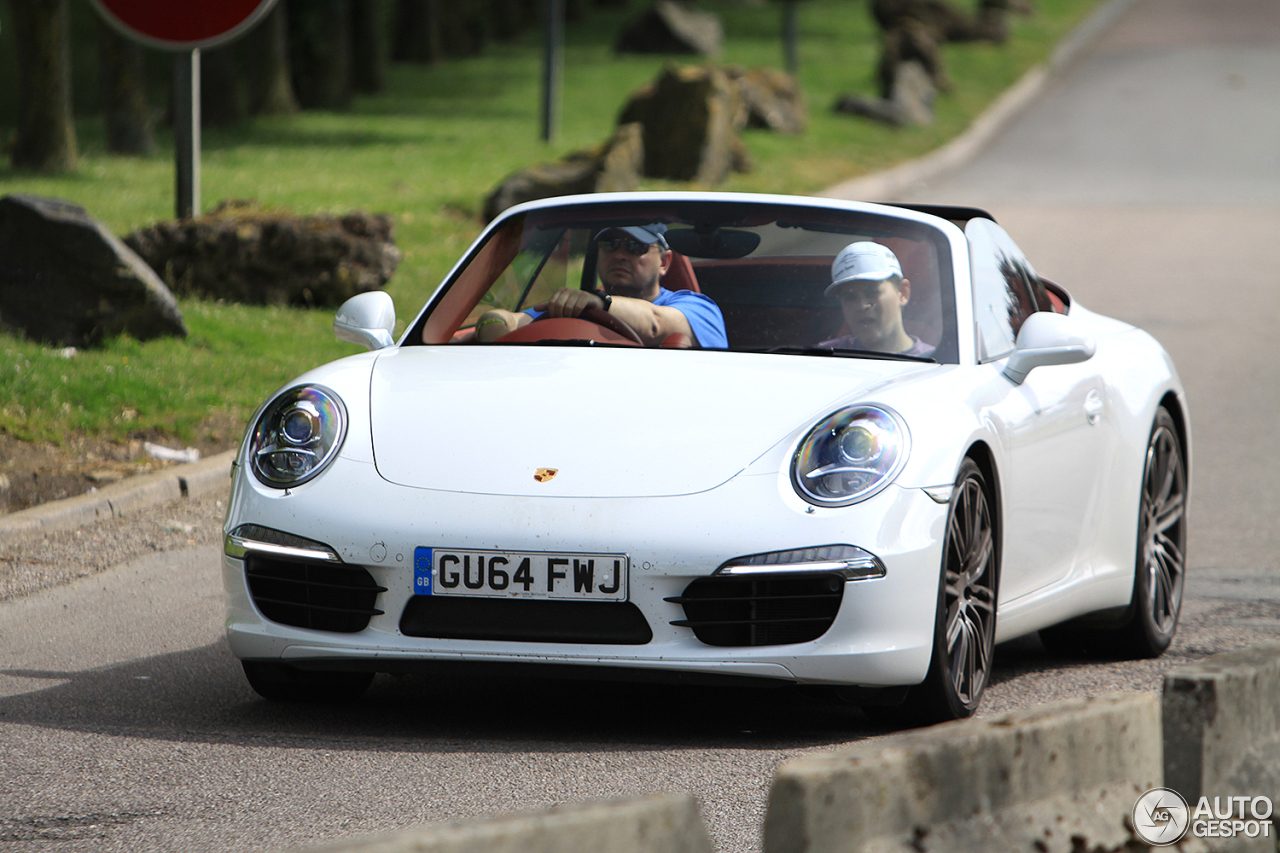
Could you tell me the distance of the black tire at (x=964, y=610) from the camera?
4.54 m

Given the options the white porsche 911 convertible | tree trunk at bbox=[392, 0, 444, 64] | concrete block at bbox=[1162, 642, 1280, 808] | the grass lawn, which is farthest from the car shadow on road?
tree trunk at bbox=[392, 0, 444, 64]

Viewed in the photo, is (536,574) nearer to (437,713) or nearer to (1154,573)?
(437,713)

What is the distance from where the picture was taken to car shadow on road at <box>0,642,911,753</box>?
4.52 m

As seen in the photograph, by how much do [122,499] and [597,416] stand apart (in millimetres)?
3246

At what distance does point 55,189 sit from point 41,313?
7.84 meters

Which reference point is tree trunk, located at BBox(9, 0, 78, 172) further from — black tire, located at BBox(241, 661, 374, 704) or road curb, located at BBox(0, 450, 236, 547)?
black tire, located at BBox(241, 661, 374, 704)

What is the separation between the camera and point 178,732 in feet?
15.0

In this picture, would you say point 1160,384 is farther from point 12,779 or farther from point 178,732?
point 12,779

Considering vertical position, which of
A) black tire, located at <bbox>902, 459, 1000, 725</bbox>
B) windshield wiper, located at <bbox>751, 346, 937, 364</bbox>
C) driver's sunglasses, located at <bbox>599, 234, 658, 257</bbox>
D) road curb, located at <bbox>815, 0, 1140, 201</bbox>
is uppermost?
driver's sunglasses, located at <bbox>599, 234, 658, 257</bbox>

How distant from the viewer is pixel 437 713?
4.83m

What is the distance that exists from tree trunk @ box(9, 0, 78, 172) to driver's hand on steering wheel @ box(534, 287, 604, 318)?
14012 millimetres

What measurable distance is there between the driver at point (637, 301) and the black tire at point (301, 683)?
1158 mm

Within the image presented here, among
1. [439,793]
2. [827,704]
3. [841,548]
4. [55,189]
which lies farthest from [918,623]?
[55,189]

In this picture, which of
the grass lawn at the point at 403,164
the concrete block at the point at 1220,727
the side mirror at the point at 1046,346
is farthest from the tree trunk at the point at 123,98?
the concrete block at the point at 1220,727
